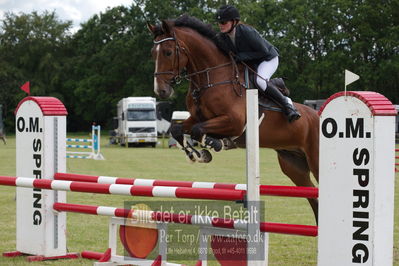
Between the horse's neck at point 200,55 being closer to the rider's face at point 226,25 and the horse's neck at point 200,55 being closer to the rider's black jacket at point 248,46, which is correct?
the rider's black jacket at point 248,46

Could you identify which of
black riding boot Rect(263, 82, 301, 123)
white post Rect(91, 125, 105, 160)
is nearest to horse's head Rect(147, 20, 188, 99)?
black riding boot Rect(263, 82, 301, 123)

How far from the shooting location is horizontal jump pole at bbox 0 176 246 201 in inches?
156

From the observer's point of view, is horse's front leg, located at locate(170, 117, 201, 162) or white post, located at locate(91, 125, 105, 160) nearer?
horse's front leg, located at locate(170, 117, 201, 162)

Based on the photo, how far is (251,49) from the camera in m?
5.57

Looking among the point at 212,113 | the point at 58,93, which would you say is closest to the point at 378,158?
the point at 212,113

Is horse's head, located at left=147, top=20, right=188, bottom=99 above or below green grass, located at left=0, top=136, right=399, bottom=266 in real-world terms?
above

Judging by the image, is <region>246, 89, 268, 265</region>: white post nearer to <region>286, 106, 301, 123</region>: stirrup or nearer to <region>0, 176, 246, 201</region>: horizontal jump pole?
<region>0, 176, 246, 201</region>: horizontal jump pole

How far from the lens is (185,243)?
518cm

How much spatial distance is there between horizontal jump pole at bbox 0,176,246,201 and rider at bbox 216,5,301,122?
66.3 inches

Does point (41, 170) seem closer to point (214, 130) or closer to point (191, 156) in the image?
point (191, 156)

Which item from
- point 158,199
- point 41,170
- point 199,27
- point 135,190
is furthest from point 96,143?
point 135,190

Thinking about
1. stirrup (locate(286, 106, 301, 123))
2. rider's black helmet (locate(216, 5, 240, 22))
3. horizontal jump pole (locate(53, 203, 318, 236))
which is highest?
rider's black helmet (locate(216, 5, 240, 22))

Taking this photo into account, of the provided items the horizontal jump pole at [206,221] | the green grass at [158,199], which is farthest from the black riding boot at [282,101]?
the horizontal jump pole at [206,221]

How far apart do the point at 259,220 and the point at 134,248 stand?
4.85 feet
